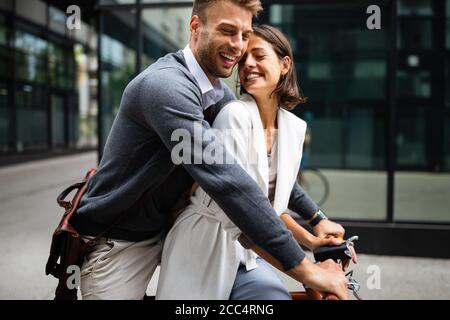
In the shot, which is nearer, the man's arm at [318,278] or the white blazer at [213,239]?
the man's arm at [318,278]

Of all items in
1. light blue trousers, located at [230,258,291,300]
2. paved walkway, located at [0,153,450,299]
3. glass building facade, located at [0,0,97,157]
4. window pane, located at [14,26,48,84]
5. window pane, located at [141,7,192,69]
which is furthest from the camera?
window pane, located at [14,26,48,84]

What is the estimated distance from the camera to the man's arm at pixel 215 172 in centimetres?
144

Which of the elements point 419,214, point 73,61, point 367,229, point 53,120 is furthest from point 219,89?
point 73,61

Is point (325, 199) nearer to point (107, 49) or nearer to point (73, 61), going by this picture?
point (107, 49)

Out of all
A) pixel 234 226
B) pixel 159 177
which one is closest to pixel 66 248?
pixel 159 177

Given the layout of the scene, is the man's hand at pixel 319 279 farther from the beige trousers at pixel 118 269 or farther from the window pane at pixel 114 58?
the window pane at pixel 114 58

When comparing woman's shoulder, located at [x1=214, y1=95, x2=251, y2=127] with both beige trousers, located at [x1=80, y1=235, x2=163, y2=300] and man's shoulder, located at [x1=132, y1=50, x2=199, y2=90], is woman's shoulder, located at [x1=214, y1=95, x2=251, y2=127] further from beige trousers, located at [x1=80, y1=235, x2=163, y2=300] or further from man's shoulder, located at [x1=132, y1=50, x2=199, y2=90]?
beige trousers, located at [x1=80, y1=235, x2=163, y2=300]

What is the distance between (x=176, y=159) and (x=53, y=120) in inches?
804

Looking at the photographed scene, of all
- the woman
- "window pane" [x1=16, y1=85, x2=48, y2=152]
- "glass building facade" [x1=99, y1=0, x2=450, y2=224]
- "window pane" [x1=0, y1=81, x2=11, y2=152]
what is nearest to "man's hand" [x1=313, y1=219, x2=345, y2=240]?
the woman

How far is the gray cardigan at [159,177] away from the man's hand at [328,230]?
0.53 metres

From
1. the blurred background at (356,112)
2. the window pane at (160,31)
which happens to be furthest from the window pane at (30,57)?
the window pane at (160,31)

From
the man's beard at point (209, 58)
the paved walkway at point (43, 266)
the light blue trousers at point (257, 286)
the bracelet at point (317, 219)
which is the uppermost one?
the man's beard at point (209, 58)

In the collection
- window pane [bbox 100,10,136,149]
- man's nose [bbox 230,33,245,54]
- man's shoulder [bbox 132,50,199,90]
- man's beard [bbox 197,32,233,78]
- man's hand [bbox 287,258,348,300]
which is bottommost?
man's hand [bbox 287,258,348,300]

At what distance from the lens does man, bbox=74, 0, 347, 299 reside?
57.2 inches
